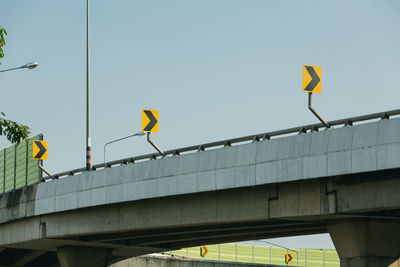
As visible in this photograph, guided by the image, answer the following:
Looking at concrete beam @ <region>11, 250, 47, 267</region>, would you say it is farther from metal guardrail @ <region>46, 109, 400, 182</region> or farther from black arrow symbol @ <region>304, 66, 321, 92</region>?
black arrow symbol @ <region>304, 66, 321, 92</region>

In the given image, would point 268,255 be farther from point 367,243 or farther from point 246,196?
point 367,243

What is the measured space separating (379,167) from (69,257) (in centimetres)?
2314

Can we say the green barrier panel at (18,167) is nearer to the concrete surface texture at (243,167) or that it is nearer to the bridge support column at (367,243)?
the concrete surface texture at (243,167)

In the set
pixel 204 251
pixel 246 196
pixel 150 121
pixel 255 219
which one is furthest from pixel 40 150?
pixel 204 251

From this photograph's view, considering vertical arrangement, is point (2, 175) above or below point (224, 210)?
above

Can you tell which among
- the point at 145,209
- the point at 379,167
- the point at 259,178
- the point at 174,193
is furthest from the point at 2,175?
the point at 379,167

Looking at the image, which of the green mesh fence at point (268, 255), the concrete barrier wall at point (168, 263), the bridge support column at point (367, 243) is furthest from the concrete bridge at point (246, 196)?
the green mesh fence at point (268, 255)

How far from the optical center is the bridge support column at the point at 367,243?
2812 cm

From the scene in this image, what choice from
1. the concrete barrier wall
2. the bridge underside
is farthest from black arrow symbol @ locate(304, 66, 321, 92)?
the concrete barrier wall

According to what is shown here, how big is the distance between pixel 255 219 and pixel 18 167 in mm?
18185

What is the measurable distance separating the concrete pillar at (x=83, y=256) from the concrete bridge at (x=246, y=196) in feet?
4.99

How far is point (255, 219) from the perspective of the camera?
2884 centimetres

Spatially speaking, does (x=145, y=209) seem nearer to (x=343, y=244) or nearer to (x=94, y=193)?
(x=94, y=193)

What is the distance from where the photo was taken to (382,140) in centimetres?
2375
